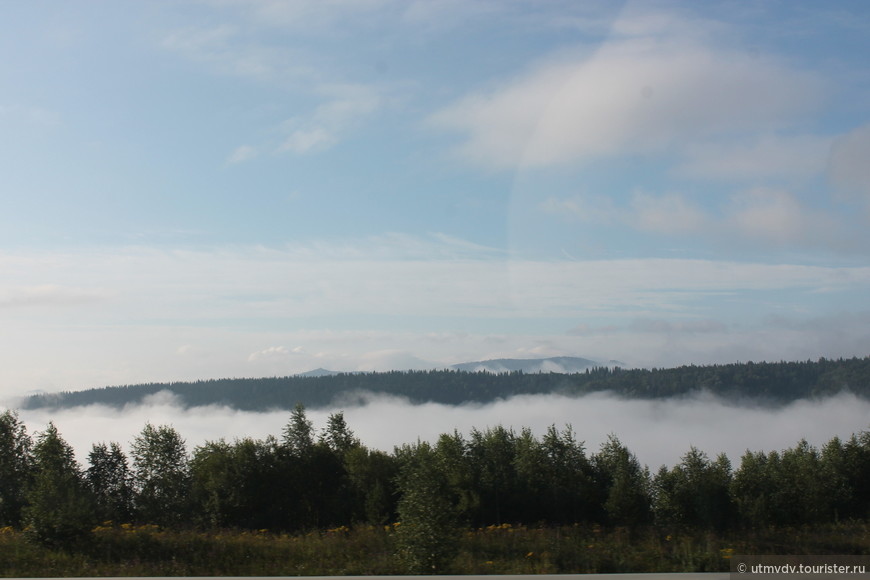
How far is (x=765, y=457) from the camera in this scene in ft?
204

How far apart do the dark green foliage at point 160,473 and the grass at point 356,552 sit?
34989 mm

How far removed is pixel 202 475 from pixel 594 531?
34.2 m

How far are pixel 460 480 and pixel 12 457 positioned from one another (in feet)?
109

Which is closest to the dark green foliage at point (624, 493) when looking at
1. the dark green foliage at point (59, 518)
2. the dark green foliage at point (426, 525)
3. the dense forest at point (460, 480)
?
the dense forest at point (460, 480)

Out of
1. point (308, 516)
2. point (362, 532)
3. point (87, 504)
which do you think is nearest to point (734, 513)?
point (308, 516)

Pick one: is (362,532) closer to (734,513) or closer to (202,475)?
(202,475)

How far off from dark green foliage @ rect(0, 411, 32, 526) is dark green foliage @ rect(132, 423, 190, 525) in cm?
749

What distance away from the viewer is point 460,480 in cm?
4256

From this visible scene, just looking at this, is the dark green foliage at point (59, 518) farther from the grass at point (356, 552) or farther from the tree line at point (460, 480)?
the tree line at point (460, 480)

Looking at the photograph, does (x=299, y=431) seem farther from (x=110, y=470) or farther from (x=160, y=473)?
(x=110, y=470)

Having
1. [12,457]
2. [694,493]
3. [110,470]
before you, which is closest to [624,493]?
[694,493]

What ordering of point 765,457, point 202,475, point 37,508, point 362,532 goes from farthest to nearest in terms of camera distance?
point 765,457, point 202,475, point 362,532, point 37,508

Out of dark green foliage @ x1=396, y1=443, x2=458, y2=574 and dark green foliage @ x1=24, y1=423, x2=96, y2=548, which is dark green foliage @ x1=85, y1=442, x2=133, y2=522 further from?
dark green foliage @ x1=396, y1=443, x2=458, y2=574

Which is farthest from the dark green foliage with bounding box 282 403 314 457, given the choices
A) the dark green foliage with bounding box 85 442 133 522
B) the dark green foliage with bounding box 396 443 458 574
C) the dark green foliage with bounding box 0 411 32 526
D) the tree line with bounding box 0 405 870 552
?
the dark green foliage with bounding box 396 443 458 574
